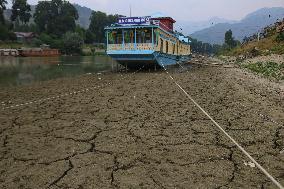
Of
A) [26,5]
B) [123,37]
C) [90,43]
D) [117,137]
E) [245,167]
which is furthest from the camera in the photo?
[90,43]

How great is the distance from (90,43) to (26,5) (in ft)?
81.5

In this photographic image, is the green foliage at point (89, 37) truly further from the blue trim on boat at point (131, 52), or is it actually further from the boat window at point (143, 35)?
the boat window at point (143, 35)

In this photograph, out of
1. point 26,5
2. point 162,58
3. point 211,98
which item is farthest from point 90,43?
point 211,98

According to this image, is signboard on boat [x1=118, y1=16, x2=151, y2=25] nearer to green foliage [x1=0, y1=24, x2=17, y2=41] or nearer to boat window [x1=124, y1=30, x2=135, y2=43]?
boat window [x1=124, y1=30, x2=135, y2=43]

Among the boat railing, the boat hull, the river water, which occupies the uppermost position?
the boat railing

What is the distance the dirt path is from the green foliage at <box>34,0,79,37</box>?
9654 centimetres

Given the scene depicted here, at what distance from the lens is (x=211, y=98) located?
1042cm

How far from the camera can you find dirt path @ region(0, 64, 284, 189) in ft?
14.7

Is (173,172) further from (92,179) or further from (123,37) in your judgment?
(123,37)

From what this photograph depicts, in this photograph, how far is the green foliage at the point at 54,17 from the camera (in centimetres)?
10162

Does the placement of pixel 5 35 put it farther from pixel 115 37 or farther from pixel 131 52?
pixel 131 52

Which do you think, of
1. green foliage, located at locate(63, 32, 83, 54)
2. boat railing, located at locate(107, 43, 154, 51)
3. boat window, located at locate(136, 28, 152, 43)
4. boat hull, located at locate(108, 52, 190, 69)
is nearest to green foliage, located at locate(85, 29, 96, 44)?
green foliage, located at locate(63, 32, 83, 54)

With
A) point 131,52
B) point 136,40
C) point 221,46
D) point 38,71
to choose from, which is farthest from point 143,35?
point 221,46

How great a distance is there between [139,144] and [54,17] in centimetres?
10640
